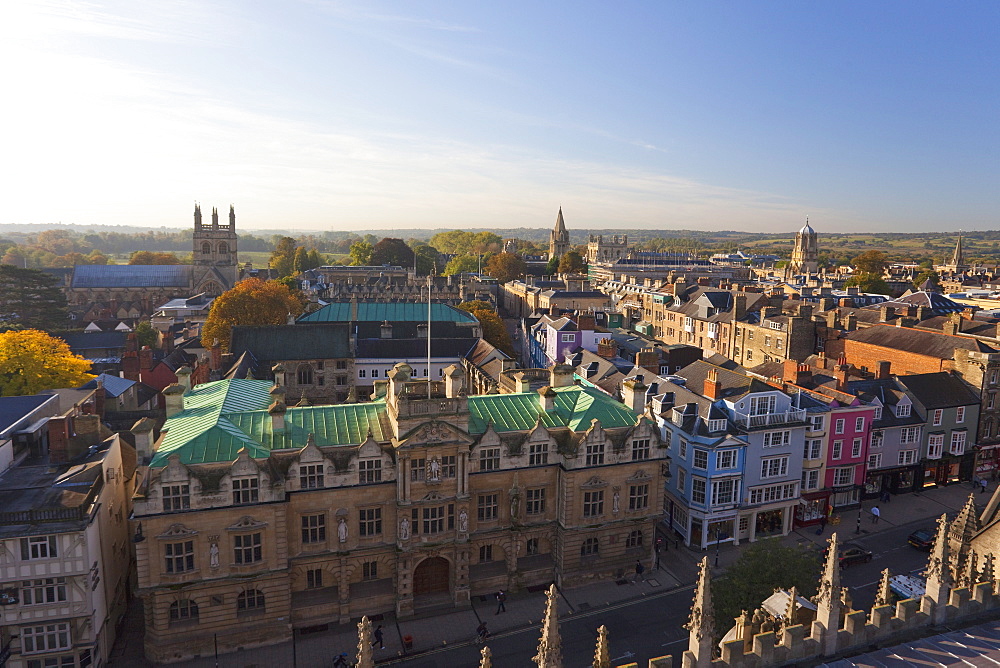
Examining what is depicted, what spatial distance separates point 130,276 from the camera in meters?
164

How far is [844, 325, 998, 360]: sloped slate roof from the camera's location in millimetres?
65812

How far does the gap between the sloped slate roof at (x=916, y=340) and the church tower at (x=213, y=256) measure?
144 metres

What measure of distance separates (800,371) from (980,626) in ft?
147

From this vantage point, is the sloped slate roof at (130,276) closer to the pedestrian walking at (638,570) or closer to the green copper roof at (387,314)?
the green copper roof at (387,314)

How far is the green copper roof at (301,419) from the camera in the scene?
3606 cm

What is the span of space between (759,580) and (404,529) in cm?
2027

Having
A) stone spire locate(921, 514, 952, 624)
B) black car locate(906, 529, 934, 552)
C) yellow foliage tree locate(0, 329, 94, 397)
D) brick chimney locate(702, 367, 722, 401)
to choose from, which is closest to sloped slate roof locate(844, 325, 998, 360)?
black car locate(906, 529, 934, 552)

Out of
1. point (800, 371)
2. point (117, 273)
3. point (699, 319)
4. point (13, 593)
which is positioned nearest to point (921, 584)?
point (800, 371)

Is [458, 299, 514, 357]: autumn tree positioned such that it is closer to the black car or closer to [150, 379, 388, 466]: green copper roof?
[150, 379, 388, 466]: green copper roof

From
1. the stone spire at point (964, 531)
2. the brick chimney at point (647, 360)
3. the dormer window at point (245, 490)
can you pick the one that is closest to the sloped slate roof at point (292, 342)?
the brick chimney at point (647, 360)

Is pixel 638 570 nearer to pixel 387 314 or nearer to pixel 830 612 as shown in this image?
pixel 830 612

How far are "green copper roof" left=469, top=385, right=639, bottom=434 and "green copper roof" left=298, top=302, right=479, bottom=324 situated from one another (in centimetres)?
4719

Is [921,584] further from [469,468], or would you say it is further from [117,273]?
[117,273]

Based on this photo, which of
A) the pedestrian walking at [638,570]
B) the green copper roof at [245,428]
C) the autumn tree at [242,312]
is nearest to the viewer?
the green copper roof at [245,428]
